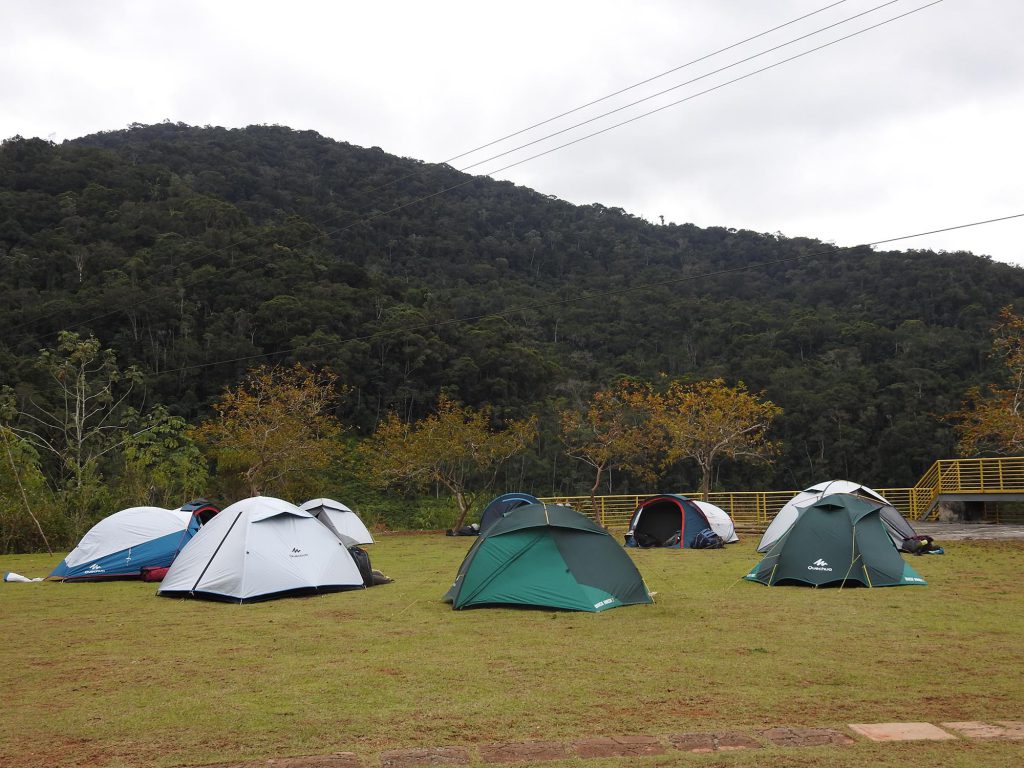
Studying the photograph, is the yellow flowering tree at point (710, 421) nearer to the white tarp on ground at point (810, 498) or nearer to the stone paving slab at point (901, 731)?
the white tarp on ground at point (810, 498)

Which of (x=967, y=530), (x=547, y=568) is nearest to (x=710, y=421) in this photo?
(x=967, y=530)

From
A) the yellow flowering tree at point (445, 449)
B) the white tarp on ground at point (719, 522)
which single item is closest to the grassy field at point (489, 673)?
the white tarp on ground at point (719, 522)

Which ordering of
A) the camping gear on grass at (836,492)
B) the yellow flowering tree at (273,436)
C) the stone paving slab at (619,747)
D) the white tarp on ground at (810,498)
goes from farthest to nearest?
the yellow flowering tree at (273,436)
the white tarp on ground at (810,498)
the camping gear on grass at (836,492)
the stone paving slab at (619,747)

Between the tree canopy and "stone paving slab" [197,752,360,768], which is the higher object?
the tree canopy

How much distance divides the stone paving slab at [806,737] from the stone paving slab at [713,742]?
0.50 ft

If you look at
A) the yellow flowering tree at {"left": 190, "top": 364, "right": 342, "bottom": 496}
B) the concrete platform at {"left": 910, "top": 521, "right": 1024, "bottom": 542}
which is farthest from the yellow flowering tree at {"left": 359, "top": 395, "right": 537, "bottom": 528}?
the concrete platform at {"left": 910, "top": 521, "right": 1024, "bottom": 542}

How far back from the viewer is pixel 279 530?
40.2ft

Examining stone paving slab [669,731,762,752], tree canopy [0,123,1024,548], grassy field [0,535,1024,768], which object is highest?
tree canopy [0,123,1024,548]

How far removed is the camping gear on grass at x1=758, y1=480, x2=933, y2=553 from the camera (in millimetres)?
17391

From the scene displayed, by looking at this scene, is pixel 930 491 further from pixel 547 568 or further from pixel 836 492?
pixel 547 568

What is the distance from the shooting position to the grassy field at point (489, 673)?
521 cm

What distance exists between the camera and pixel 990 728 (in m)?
5.19

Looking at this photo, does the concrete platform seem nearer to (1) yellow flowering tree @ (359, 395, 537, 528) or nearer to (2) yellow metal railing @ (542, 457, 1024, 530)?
(2) yellow metal railing @ (542, 457, 1024, 530)

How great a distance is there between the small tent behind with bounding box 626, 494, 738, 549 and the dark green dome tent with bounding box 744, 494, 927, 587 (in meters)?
8.70
